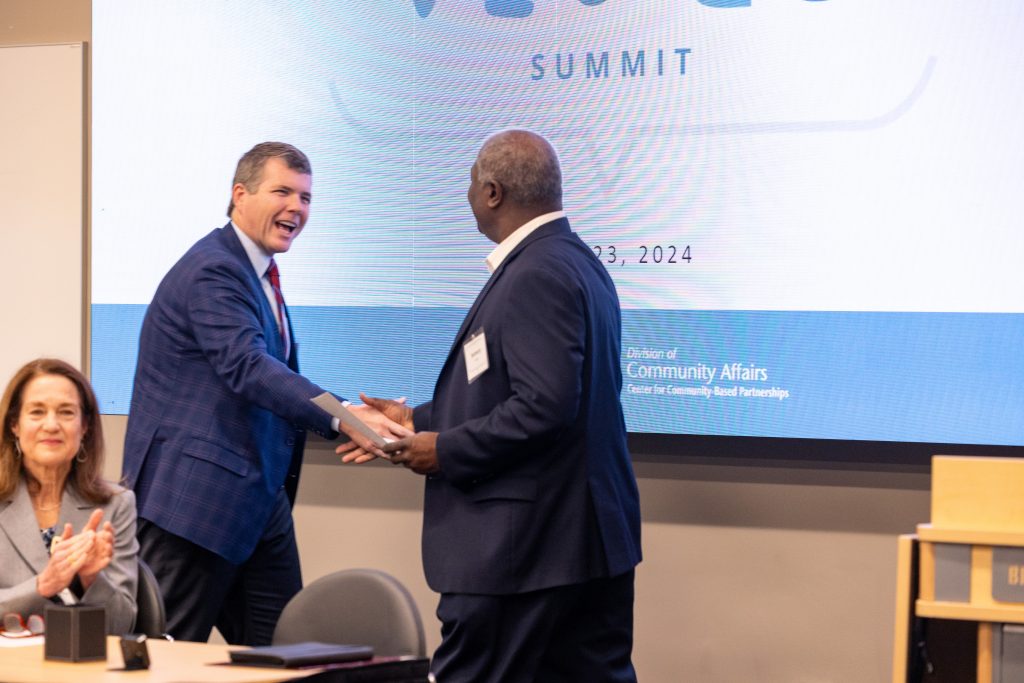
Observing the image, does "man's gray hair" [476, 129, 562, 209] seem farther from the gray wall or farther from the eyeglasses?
the eyeglasses

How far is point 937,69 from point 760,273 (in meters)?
0.79

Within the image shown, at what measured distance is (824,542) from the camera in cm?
397

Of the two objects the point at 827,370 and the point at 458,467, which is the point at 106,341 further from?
the point at 827,370

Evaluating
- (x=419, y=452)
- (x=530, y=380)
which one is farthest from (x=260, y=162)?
(x=530, y=380)

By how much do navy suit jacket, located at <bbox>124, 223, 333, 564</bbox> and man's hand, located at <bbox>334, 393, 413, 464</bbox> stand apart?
101mm

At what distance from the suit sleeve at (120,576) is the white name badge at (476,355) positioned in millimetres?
907

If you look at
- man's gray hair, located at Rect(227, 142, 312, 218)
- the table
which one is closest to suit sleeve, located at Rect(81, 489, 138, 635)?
the table

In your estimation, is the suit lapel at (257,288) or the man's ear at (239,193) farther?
the man's ear at (239,193)

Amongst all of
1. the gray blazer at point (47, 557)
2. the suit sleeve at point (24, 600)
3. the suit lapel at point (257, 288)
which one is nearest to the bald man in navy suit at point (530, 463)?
the gray blazer at point (47, 557)

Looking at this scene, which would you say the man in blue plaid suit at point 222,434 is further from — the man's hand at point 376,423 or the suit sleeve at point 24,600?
the suit sleeve at point 24,600

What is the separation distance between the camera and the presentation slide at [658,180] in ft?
12.0

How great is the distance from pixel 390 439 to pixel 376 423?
0.12 m

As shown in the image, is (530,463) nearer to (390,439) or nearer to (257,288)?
(390,439)

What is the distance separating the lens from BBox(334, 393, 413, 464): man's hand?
143 inches
